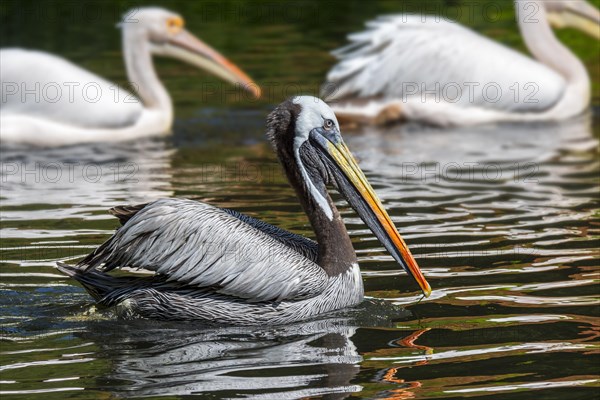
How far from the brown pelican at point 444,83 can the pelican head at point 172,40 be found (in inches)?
35.0

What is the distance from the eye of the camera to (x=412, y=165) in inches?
359

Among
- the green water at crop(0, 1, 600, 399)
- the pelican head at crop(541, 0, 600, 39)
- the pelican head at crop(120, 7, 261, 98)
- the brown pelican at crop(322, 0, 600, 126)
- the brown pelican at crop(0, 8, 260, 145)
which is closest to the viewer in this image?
the green water at crop(0, 1, 600, 399)

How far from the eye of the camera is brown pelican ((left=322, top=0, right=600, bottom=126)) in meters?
10.9

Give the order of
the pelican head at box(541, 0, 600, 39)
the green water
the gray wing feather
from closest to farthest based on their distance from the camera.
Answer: the green water
the gray wing feather
the pelican head at box(541, 0, 600, 39)

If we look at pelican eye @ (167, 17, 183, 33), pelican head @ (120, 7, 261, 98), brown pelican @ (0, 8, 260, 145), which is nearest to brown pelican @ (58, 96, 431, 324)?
brown pelican @ (0, 8, 260, 145)

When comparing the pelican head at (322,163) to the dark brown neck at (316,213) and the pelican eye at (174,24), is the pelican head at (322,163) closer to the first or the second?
the dark brown neck at (316,213)

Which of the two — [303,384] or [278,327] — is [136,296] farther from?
[303,384]

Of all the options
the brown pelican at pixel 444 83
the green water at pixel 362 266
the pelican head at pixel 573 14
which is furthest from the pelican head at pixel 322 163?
the pelican head at pixel 573 14

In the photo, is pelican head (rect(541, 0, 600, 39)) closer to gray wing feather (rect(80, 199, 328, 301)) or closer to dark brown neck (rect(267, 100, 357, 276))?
dark brown neck (rect(267, 100, 357, 276))

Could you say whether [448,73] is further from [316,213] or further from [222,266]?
[222,266]

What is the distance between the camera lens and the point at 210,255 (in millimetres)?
5340

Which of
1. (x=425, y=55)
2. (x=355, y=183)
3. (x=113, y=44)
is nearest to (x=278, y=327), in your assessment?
(x=355, y=183)

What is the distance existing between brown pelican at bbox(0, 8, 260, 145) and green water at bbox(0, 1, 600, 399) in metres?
0.15

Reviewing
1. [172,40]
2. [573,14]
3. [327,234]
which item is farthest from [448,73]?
[327,234]
